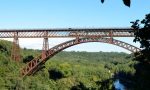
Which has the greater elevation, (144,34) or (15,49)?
(144,34)

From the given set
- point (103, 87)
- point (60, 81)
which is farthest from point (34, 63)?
point (103, 87)

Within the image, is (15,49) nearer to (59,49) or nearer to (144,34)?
(59,49)

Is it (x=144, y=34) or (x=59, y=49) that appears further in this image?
(x=59, y=49)

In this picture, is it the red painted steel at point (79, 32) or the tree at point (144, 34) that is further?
the red painted steel at point (79, 32)

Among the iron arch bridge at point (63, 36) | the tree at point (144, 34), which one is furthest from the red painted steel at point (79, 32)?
the tree at point (144, 34)

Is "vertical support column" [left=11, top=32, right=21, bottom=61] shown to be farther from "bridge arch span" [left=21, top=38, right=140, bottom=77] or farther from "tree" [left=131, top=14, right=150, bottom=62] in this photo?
"tree" [left=131, top=14, right=150, bottom=62]

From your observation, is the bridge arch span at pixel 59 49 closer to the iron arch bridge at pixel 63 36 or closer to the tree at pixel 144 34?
the iron arch bridge at pixel 63 36

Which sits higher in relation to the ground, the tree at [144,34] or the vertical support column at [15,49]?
the tree at [144,34]

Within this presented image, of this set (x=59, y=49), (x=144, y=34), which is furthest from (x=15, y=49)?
(x=144, y=34)

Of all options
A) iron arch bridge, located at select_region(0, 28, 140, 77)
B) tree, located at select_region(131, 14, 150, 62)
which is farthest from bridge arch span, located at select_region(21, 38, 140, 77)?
tree, located at select_region(131, 14, 150, 62)

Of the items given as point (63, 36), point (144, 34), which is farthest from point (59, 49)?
point (144, 34)

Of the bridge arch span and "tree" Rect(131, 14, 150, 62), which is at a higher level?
"tree" Rect(131, 14, 150, 62)

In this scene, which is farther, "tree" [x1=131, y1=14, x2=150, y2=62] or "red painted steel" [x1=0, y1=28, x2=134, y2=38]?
"red painted steel" [x1=0, y1=28, x2=134, y2=38]

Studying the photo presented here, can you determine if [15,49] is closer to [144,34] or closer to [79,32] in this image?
[79,32]
